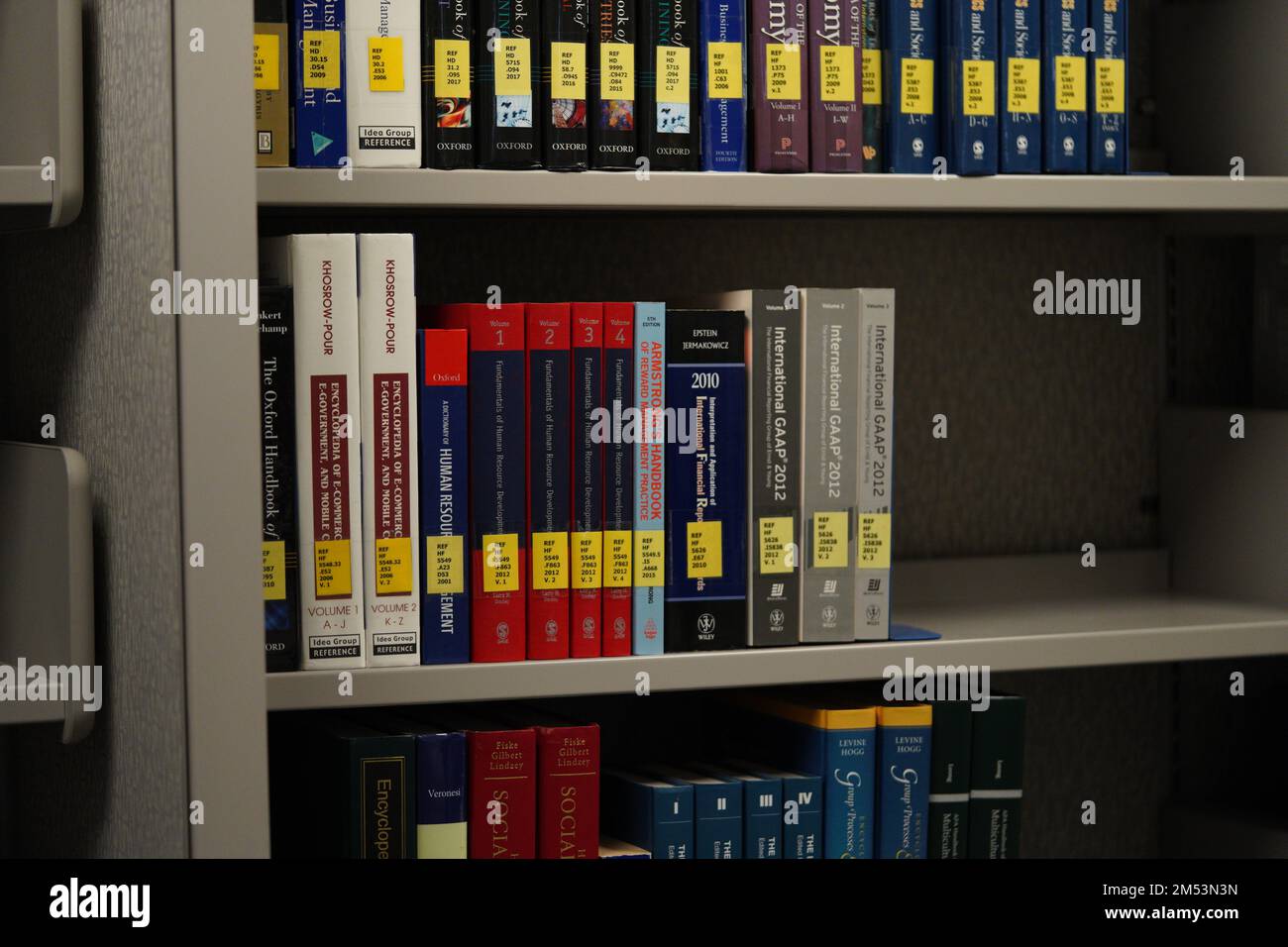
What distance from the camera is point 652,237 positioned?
1.55 meters

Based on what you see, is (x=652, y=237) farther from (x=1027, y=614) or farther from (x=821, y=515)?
(x=1027, y=614)

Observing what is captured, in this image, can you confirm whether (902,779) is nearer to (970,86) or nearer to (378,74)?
(970,86)

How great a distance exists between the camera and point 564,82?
4.02ft

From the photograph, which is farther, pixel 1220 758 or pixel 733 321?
pixel 1220 758

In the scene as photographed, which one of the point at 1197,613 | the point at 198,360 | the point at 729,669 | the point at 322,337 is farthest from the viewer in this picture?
the point at 1197,613

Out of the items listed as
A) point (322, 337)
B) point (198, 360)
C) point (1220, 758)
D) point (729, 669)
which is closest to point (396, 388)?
point (322, 337)

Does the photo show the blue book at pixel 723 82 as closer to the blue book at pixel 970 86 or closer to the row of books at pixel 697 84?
the row of books at pixel 697 84

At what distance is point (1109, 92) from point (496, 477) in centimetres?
68

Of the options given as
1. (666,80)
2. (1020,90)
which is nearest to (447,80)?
(666,80)

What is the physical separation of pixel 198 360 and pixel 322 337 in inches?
5.9

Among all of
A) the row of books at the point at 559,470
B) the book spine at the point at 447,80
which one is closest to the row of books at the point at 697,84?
the book spine at the point at 447,80

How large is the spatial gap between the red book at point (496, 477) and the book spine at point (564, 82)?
0.14 m

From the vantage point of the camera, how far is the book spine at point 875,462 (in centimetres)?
130

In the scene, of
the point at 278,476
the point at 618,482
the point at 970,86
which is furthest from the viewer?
the point at 970,86
